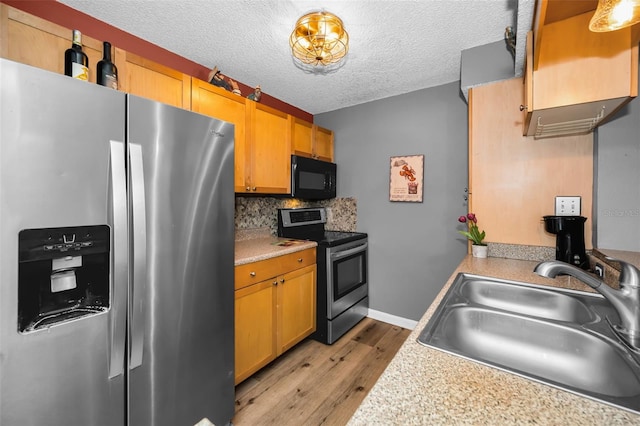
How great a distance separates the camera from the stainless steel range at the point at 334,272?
2500 millimetres

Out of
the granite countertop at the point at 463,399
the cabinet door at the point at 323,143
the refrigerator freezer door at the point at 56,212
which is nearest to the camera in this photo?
the granite countertop at the point at 463,399

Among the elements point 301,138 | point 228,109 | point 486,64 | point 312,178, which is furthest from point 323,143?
point 486,64

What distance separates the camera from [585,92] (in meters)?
1.22

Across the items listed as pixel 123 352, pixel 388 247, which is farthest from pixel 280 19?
pixel 388 247

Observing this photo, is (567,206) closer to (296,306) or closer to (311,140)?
(296,306)

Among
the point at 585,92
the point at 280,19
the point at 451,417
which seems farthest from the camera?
the point at 280,19

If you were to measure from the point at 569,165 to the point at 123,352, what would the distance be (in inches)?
105

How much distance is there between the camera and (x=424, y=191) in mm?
2730

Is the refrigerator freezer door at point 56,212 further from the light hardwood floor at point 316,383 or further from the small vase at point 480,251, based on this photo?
the small vase at point 480,251

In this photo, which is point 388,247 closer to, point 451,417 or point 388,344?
point 388,344

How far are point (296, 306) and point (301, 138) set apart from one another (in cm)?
170

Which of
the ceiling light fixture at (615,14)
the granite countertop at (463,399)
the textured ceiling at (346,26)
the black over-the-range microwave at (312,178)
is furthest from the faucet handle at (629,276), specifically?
the black over-the-range microwave at (312,178)

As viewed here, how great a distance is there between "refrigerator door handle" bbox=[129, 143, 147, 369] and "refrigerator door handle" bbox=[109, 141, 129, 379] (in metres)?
0.03

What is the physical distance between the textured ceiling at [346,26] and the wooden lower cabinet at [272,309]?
63.7 inches
